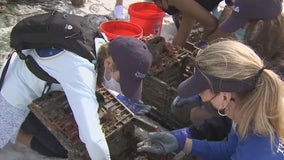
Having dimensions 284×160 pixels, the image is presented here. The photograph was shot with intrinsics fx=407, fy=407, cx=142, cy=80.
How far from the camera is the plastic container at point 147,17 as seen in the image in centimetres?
384

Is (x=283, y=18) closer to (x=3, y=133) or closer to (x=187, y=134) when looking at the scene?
(x=187, y=134)

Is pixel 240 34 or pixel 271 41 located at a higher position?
pixel 271 41

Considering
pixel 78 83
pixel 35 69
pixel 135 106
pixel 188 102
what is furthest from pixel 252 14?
pixel 35 69

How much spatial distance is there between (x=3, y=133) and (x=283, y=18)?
199 centimetres

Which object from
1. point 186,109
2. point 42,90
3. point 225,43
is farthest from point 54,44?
point 186,109

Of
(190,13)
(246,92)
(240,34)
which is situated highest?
(246,92)

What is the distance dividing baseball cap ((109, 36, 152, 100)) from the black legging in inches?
25.3

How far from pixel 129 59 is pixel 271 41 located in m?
1.18

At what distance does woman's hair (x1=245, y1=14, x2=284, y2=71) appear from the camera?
2766 millimetres

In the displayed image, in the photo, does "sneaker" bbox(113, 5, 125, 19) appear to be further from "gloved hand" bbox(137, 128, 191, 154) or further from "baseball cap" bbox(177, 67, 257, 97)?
"baseball cap" bbox(177, 67, 257, 97)

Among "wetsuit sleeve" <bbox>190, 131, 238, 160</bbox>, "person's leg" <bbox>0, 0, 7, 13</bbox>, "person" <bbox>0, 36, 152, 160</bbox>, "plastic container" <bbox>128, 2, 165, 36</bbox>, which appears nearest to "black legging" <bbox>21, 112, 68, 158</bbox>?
"person" <bbox>0, 36, 152, 160</bbox>

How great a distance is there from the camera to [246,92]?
5.57 ft

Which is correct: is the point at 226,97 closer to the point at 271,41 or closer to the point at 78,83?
the point at 78,83

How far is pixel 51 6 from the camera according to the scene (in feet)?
14.1
